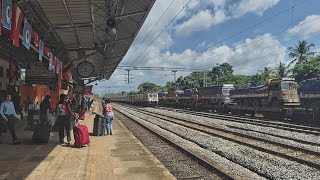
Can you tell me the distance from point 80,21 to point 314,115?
680 inches

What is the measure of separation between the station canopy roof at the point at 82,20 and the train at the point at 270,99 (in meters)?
14.2

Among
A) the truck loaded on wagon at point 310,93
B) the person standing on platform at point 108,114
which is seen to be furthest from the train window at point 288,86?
the person standing on platform at point 108,114

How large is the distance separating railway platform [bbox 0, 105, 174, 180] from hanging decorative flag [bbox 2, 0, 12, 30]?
320cm

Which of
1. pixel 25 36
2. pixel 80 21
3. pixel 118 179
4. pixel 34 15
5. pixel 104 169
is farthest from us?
pixel 80 21

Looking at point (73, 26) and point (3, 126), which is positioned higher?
point (73, 26)

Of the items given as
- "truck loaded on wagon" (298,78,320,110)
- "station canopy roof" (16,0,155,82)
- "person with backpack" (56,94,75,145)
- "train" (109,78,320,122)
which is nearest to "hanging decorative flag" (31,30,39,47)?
"station canopy roof" (16,0,155,82)

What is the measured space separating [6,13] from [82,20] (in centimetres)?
660

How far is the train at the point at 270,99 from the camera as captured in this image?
29312 millimetres

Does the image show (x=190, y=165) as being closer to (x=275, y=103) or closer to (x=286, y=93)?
(x=286, y=93)

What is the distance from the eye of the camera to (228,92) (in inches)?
1991

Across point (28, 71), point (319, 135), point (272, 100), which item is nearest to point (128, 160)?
point (28, 71)

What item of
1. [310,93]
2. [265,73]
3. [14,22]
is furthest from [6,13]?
[265,73]

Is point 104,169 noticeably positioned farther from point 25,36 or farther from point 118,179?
point 25,36

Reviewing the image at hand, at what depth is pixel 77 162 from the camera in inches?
415
